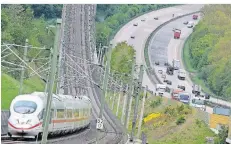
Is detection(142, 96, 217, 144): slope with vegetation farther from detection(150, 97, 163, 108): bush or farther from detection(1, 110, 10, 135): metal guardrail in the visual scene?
detection(1, 110, 10, 135): metal guardrail

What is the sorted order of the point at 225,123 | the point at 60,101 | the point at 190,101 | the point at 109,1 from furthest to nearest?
the point at 190,101
the point at 225,123
the point at 60,101
the point at 109,1

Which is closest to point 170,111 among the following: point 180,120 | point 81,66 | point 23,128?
point 180,120

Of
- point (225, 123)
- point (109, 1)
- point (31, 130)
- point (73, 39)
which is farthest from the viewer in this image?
point (73, 39)

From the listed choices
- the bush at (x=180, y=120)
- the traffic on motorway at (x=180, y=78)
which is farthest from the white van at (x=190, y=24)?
the bush at (x=180, y=120)

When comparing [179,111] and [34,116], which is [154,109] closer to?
[179,111]

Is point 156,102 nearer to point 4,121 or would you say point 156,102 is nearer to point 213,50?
point 213,50

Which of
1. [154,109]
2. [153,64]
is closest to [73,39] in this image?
[153,64]

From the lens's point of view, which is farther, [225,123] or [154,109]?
[154,109]

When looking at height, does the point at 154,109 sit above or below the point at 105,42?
below
